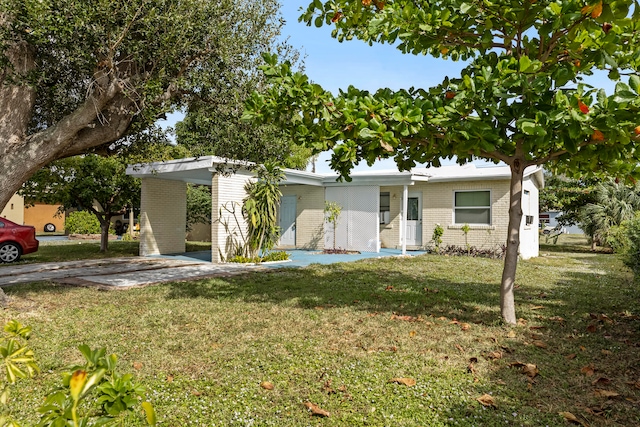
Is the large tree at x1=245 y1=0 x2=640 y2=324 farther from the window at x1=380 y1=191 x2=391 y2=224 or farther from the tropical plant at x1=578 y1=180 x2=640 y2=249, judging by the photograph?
the tropical plant at x1=578 y1=180 x2=640 y2=249

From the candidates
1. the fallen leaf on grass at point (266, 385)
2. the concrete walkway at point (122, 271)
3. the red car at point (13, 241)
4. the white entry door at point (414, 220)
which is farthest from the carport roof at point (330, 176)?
the fallen leaf on grass at point (266, 385)

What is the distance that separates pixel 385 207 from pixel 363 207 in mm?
1791

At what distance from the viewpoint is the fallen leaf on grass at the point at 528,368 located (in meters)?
4.01

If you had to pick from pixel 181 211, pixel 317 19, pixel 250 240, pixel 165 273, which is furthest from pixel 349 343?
pixel 181 211

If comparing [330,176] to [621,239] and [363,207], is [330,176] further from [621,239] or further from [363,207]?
[621,239]

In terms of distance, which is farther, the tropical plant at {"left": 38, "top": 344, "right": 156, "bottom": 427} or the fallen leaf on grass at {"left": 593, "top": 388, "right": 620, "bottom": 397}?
the fallen leaf on grass at {"left": 593, "top": 388, "right": 620, "bottom": 397}

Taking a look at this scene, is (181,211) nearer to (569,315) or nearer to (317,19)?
A: (317,19)

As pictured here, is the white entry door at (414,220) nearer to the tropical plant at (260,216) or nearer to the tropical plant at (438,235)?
the tropical plant at (438,235)

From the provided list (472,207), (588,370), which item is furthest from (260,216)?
(588,370)

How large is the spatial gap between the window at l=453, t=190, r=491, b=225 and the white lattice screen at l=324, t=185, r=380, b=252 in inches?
120

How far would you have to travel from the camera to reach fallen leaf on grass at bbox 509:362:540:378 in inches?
158

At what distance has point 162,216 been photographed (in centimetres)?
1608

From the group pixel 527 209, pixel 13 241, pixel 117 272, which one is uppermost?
pixel 527 209

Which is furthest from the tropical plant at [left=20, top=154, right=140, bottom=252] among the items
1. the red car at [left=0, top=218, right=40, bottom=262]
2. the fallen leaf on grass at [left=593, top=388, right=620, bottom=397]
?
the fallen leaf on grass at [left=593, top=388, right=620, bottom=397]
